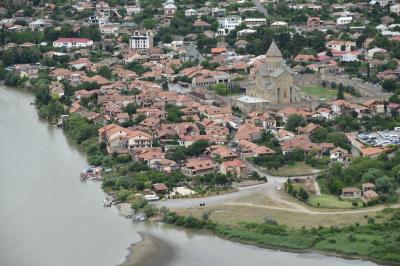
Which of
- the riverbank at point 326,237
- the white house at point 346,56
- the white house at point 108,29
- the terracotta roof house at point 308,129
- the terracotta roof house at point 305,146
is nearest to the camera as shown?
the riverbank at point 326,237

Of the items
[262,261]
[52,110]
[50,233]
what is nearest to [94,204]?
[50,233]

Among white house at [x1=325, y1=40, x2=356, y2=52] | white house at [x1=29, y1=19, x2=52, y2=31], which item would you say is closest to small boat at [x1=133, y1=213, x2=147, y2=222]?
white house at [x1=325, y1=40, x2=356, y2=52]

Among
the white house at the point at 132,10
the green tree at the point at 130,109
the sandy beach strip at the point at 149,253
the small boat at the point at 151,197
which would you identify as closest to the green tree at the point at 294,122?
the green tree at the point at 130,109

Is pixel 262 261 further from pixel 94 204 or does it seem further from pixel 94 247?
pixel 94 204

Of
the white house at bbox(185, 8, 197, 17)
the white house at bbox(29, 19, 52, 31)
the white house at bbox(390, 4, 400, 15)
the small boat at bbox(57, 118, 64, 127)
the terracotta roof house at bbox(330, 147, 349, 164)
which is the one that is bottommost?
the small boat at bbox(57, 118, 64, 127)

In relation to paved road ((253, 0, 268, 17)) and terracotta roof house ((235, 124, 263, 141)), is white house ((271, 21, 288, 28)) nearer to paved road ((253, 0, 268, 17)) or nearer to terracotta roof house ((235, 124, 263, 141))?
paved road ((253, 0, 268, 17))

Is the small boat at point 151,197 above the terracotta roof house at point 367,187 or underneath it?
underneath

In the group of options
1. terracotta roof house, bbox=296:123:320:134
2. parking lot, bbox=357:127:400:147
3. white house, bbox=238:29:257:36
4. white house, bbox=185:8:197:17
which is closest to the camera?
parking lot, bbox=357:127:400:147

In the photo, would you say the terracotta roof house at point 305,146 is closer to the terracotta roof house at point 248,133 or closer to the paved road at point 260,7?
the terracotta roof house at point 248,133
